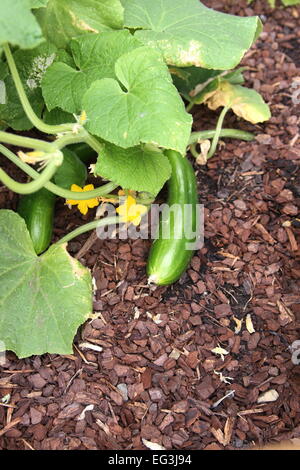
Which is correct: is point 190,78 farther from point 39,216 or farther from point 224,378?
point 224,378

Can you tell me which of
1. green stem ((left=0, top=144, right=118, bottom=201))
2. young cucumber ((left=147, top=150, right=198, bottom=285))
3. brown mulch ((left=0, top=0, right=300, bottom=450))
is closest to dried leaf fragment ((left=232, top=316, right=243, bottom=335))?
brown mulch ((left=0, top=0, right=300, bottom=450))

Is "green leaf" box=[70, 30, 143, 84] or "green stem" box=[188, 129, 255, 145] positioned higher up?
"green leaf" box=[70, 30, 143, 84]

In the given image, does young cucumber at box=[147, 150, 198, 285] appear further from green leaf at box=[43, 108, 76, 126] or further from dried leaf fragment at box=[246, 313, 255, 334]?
green leaf at box=[43, 108, 76, 126]

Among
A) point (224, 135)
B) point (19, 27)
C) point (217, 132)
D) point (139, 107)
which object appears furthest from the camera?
point (224, 135)

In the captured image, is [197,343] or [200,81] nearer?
[197,343]

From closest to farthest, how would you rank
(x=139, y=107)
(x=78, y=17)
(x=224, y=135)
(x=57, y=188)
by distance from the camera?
1. (x=139, y=107)
2. (x=57, y=188)
3. (x=78, y=17)
4. (x=224, y=135)

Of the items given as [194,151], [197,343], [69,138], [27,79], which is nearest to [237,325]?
[197,343]
